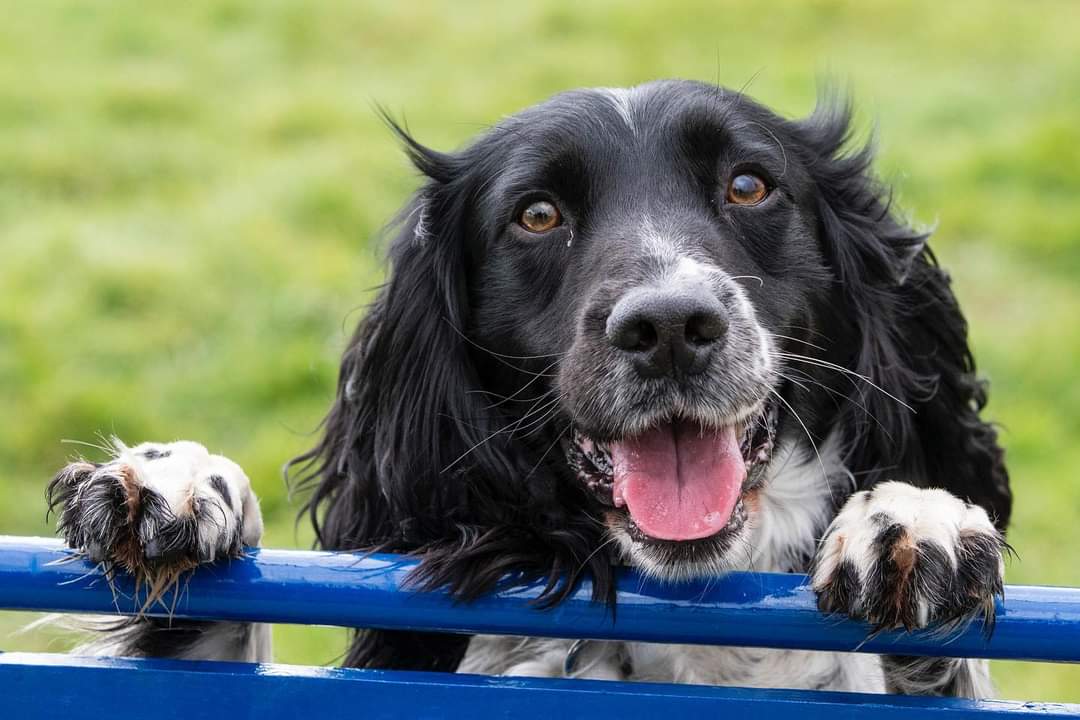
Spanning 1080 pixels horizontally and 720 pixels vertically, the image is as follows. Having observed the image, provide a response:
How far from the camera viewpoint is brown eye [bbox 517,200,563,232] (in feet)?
10.6

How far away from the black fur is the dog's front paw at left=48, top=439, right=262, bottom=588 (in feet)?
1.81

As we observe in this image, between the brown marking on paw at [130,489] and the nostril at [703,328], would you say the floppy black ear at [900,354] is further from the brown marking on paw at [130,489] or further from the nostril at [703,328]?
the brown marking on paw at [130,489]

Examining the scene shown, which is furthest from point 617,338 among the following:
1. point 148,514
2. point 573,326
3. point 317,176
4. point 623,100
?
point 317,176

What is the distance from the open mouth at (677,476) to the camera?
2736 millimetres

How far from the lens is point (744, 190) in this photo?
3.20 meters

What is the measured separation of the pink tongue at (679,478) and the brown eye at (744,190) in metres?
0.59

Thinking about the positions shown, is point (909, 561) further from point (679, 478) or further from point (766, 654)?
point (766, 654)

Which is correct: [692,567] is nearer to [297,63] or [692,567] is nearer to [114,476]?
[114,476]

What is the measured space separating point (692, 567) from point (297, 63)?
28.5ft

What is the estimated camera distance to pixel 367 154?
8656 millimetres

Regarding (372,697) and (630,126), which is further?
(630,126)

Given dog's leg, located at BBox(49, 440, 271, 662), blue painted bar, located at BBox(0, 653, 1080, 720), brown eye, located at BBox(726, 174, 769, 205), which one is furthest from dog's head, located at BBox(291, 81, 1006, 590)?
blue painted bar, located at BBox(0, 653, 1080, 720)

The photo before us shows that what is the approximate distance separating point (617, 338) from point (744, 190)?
2.18 ft

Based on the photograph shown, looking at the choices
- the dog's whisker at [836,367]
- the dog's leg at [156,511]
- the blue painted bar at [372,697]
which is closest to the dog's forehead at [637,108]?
the dog's whisker at [836,367]
